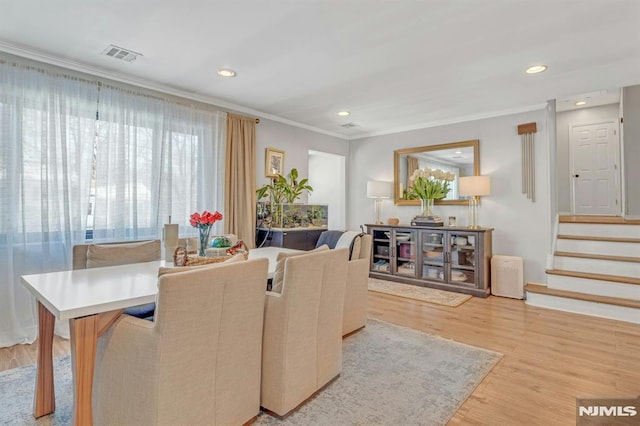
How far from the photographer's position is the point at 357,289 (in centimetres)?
302

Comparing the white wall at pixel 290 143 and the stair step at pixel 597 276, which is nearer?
the stair step at pixel 597 276

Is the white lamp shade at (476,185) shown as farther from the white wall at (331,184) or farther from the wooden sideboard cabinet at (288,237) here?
the white wall at (331,184)

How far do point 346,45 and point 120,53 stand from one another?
76.7 inches

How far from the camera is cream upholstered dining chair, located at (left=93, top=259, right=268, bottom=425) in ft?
4.27

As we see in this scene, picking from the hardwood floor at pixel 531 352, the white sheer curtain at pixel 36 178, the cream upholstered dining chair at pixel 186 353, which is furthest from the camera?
the white sheer curtain at pixel 36 178

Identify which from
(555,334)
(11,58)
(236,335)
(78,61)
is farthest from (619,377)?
(11,58)

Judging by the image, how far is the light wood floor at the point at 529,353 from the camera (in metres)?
1.89

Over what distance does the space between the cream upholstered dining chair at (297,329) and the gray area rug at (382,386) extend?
0.14 m

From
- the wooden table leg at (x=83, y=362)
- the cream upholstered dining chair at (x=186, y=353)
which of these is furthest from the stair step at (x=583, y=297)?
the wooden table leg at (x=83, y=362)

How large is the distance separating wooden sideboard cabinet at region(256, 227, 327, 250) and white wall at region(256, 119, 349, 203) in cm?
72

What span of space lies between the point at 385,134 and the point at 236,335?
490 centimetres

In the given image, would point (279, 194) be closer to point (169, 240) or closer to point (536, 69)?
point (169, 240)

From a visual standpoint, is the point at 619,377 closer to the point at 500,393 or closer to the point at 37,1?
the point at 500,393

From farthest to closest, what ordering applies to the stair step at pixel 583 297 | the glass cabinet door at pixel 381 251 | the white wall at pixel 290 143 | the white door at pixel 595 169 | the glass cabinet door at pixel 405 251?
1. the white door at pixel 595 169
2. the glass cabinet door at pixel 381 251
3. the glass cabinet door at pixel 405 251
4. the white wall at pixel 290 143
5. the stair step at pixel 583 297
